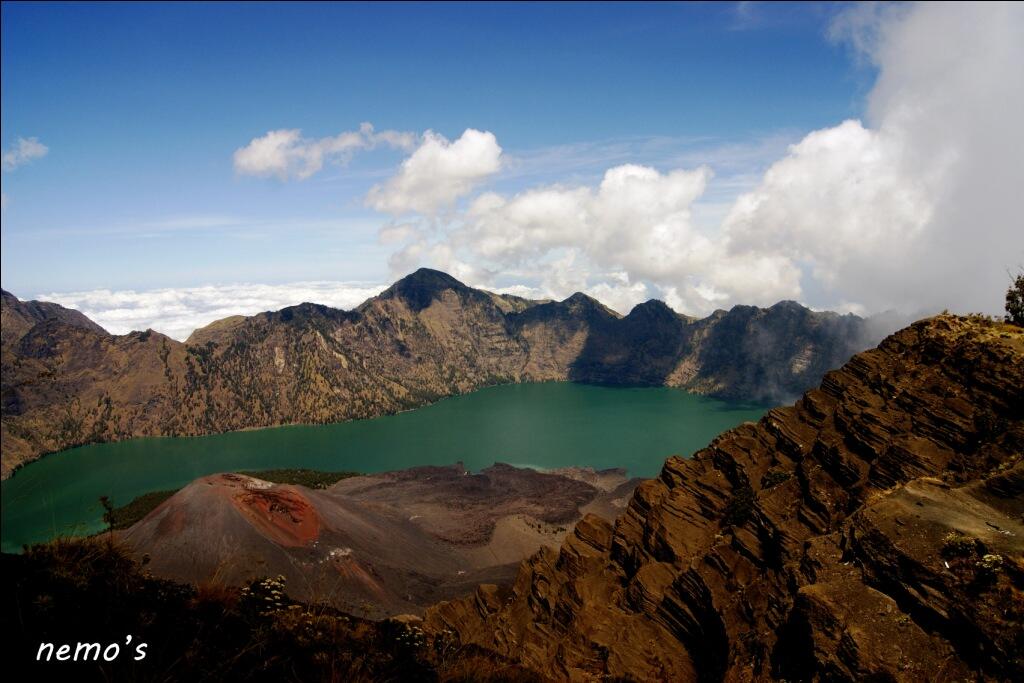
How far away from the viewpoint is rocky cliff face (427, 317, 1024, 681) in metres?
14.3

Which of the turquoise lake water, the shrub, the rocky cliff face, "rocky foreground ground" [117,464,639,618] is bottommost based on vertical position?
the turquoise lake water

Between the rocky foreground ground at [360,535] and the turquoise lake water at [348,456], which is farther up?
the rocky foreground ground at [360,535]

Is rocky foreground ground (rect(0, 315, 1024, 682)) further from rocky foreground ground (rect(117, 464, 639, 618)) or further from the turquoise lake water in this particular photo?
the turquoise lake water

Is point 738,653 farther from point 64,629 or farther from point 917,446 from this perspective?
point 64,629

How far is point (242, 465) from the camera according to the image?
531 feet

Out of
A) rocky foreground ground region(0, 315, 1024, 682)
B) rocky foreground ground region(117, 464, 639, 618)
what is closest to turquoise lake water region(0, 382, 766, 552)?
rocky foreground ground region(117, 464, 639, 618)

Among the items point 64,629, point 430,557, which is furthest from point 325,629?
point 430,557

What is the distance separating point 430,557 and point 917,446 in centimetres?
6453

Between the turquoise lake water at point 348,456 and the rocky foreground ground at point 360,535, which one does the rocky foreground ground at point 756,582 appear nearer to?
the rocky foreground ground at point 360,535

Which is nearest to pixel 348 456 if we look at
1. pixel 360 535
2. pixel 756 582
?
pixel 360 535

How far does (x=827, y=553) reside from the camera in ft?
60.3

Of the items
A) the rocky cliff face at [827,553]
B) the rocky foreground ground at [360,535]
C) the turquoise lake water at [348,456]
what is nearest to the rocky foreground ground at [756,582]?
the rocky cliff face at [827,553]

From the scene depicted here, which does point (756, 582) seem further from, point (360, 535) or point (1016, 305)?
point (360, 535)

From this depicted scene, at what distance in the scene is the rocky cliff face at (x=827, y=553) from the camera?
46.8ft
